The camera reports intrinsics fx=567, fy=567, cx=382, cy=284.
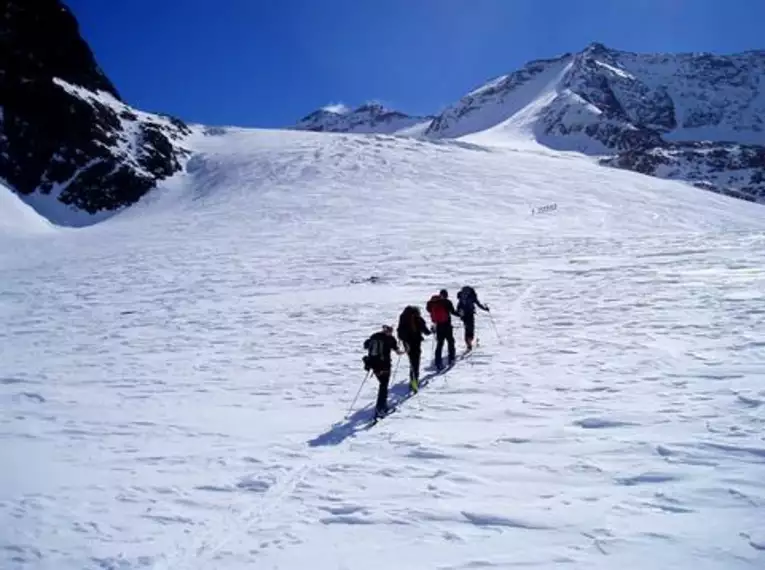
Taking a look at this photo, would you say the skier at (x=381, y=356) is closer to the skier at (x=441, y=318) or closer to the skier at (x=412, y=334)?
the skier at (x=412, y=334)

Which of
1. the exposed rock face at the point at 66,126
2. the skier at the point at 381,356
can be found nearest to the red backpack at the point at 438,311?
the skier at the point at 381,356

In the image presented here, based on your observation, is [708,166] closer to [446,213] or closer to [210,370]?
[446,213]

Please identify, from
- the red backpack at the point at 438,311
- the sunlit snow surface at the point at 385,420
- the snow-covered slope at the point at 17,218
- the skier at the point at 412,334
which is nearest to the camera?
the sunlit snow surface at the point at 385,420

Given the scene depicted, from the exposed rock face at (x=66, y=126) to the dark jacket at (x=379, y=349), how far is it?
151 feet

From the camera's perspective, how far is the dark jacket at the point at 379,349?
9234mm

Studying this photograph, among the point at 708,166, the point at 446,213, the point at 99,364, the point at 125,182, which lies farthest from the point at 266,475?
the point at 708,166

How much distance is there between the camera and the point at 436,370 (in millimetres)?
11719

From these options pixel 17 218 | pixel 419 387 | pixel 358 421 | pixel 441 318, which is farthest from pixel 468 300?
pixel 17 218

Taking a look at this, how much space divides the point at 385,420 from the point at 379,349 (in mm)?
1144

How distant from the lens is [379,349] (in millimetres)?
9273

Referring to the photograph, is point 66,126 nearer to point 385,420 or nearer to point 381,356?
point 381,356

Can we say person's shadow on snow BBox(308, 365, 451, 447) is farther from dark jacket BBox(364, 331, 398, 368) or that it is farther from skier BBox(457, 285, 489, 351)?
skier BBox(457, 285, 489, 351)

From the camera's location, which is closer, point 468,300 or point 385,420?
point 385,420

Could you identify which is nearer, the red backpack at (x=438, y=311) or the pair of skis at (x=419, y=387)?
the pair of skis at (x=419, y=387)
